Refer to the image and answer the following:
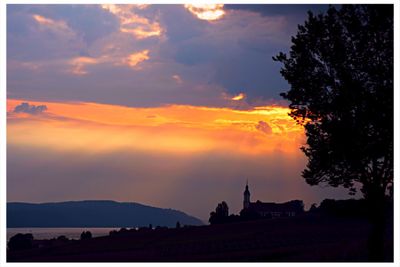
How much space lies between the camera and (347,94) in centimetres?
4122

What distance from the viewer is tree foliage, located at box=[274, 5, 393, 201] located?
4094 centimetres

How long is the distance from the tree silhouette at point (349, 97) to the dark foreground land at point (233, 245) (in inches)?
196

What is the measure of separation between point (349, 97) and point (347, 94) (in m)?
0.23

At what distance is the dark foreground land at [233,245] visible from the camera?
4519 cm

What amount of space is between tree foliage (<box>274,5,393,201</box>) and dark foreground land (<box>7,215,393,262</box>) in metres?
5.41

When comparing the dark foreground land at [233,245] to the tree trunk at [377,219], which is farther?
the dark foreground land at [233,245]

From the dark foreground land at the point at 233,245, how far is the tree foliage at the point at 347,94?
541cm

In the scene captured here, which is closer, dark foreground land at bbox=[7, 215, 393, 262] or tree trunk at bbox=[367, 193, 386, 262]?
tree trunk at bbox=[367, 193, 386, 262]

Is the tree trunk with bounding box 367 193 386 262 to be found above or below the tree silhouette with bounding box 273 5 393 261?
below

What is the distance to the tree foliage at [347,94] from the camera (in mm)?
40938

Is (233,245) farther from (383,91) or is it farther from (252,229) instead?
(383,91)

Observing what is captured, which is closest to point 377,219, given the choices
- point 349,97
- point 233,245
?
point 349,97

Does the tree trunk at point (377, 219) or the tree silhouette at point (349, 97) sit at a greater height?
the tree silhouette at point (349, 97)
